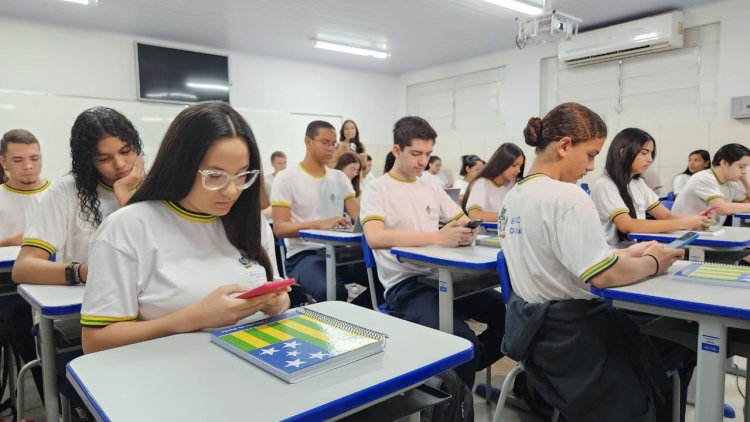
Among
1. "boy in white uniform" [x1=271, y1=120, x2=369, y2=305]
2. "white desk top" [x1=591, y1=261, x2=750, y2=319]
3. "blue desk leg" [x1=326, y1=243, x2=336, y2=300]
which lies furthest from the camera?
"boy in white uniform" [x1=271, y1=120, x2=369, y2=305]

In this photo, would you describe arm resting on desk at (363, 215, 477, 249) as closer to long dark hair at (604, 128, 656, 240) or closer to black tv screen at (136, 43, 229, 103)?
long dark hair at (604, 128, 656, 240)

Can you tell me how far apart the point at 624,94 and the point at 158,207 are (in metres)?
6.73

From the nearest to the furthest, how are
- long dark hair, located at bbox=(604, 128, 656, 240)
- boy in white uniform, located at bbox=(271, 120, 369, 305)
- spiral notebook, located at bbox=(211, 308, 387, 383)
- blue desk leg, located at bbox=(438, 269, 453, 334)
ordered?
spiral notebook, located at bbox=(211, 308, 387, 383), blue desk leg, located at bbox=(438, 269, 453, 334), long dark hair, located at bbox=(604, 128, 656, 240), boy in white uniform, located at bbox=(271, 120, 369, 305)

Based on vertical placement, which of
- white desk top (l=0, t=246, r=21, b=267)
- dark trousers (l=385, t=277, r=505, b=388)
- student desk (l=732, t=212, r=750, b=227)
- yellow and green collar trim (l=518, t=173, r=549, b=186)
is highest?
yellow and green collar trim (l=518, t=173, r=549, b=186)

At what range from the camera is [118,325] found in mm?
1057

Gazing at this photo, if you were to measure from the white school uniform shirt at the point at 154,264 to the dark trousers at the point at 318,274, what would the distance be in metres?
1.54

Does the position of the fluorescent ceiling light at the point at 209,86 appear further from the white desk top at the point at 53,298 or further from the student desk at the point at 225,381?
the student desk at the point at 225,381

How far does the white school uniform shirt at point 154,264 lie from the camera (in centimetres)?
106

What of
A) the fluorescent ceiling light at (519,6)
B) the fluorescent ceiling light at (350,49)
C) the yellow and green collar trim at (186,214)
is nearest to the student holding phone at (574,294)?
the yellow and green collar trim at (186,214)

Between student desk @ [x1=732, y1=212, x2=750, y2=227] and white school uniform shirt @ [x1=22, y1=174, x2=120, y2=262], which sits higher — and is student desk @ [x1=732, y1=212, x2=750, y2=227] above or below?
below

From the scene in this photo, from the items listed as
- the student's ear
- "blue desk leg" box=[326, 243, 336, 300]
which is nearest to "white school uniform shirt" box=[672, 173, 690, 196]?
"blue desk leg" box=[326, 243, 336, 300]

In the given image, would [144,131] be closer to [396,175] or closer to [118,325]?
Answer: [396,175]

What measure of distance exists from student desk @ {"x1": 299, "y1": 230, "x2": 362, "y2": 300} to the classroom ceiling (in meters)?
3.71

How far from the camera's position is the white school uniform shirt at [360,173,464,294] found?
7.69 ft
